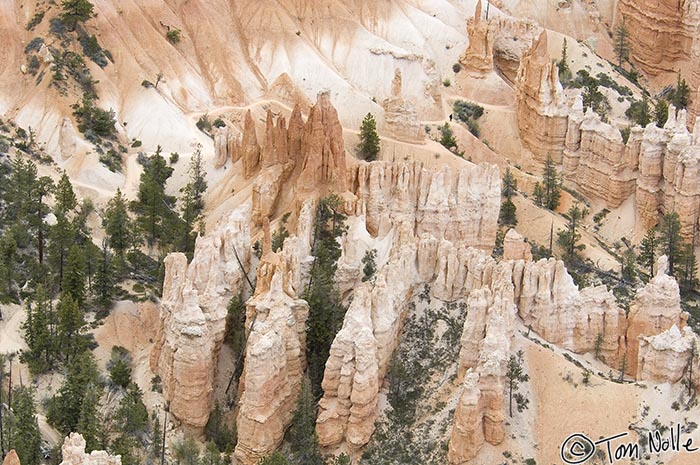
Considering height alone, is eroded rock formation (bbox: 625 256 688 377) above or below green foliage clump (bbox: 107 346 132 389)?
above

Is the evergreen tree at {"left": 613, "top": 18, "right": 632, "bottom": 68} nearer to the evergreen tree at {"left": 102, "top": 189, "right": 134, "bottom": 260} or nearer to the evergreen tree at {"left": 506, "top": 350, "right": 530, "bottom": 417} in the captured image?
the evergreen tree at {"left": 102, "top": 189, "right": 134, "bottom": 260}

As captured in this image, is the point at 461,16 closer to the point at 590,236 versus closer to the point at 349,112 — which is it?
the point at 349,112

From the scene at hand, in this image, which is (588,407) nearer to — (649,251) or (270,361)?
(270,361)

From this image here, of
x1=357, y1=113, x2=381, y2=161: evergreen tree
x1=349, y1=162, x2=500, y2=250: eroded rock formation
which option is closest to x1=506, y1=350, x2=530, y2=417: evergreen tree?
x1=349, y1=162, x2=500, y2=250: eroded rock formation

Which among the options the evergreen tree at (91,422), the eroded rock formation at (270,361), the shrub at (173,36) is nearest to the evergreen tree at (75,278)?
the evergreen tree at (91,422)

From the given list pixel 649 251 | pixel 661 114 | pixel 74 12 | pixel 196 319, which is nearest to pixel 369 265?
pixel 196 319

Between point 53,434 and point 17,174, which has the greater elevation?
point 17,174

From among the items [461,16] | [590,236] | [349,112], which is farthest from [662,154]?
[461,16]
